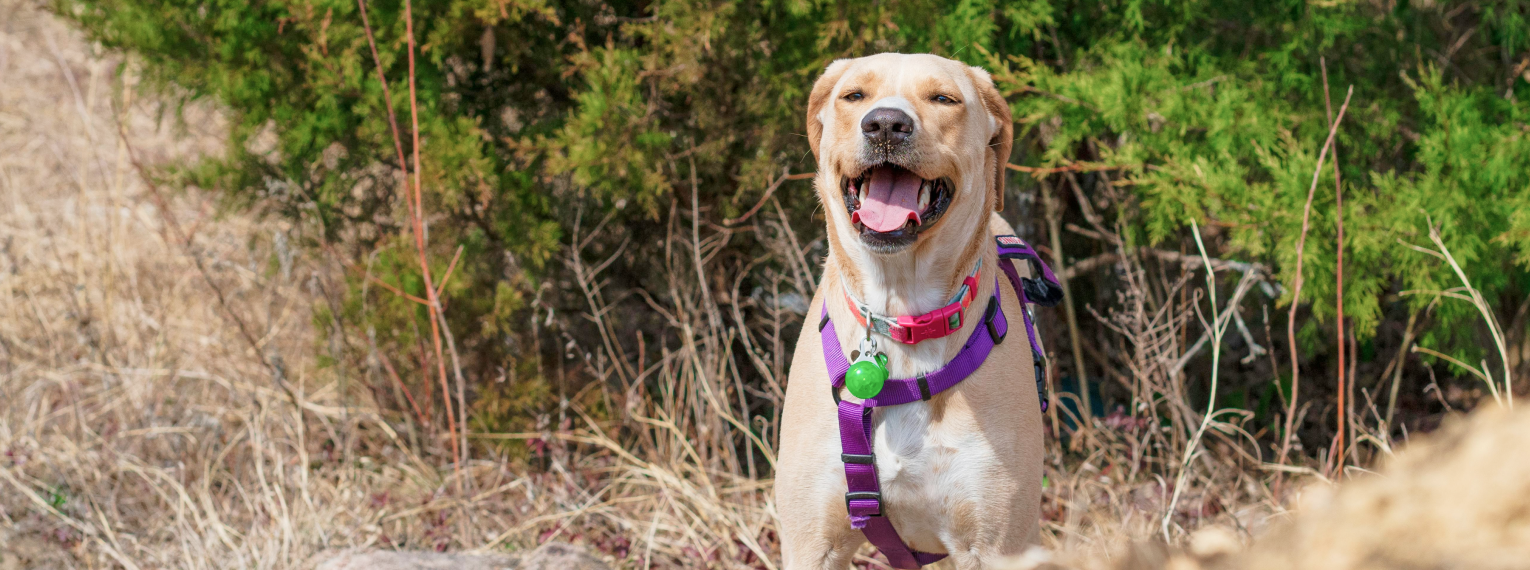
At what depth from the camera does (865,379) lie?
2.25 metres

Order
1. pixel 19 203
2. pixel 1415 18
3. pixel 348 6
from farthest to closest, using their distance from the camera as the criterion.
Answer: pixel 19 203 < pixel 1415 18 < pixel 348 6

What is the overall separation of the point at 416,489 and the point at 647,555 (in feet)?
4.12

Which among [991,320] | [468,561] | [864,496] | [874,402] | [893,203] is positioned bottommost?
[468,561]

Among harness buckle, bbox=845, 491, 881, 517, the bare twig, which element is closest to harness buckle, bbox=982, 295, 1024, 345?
harness buckle, bbox=845, 491, 881, 517

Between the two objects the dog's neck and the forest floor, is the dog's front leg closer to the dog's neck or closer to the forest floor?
the dog's neck

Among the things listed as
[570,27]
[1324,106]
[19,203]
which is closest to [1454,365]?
[1324,106]

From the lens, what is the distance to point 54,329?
5.19 m

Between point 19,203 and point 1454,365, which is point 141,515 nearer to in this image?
point 19,203

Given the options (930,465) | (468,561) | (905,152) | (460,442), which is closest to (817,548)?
(930,465)

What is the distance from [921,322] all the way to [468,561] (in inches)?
66.4

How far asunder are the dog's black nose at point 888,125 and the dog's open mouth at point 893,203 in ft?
0.35

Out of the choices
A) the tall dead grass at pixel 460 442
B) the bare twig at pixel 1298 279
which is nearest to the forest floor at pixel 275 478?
the tall dead grass at pixel 460 442

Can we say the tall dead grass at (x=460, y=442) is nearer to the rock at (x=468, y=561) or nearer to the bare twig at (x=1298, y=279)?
the bare twig at (x=1298, y=279)

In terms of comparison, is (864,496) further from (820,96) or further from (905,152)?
(820,96)
